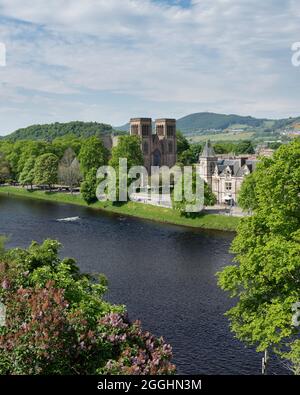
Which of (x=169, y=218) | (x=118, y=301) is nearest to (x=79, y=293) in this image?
(x=118, y=301)

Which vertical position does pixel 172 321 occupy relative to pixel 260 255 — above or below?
below

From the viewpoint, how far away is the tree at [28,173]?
5089 inches

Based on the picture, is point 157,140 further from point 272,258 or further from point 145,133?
point 272,258

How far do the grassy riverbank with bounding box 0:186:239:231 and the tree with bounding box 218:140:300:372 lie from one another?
4932cm

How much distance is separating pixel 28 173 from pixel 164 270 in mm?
85678

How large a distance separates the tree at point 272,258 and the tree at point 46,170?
103 meters

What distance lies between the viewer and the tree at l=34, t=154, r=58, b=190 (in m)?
126

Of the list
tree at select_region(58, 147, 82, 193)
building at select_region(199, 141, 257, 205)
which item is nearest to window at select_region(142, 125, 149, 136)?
tree at select_region(58, 147, 82, 193)

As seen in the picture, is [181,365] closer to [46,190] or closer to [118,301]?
[118,301]

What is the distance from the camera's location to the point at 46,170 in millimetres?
126812

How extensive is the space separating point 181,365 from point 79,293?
11.8 meters

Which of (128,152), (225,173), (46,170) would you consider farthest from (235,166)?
(46,170)

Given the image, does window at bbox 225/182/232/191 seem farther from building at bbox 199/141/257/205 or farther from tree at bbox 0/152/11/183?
tree at bbox 0/152/11/183
